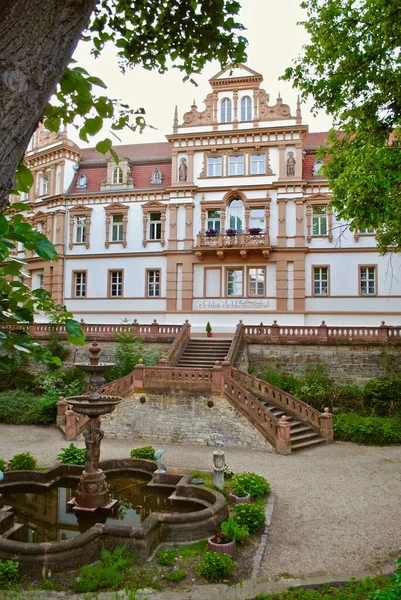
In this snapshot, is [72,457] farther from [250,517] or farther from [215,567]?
[215,567]

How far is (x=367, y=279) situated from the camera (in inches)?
1081

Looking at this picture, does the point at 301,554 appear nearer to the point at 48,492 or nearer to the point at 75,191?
the point at 48,492

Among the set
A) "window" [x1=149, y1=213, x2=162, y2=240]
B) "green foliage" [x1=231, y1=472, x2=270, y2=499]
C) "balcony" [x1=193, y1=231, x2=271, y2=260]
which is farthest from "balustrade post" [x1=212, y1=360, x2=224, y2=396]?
"window" [x1=149, y1=213, x2=162, y2=240]

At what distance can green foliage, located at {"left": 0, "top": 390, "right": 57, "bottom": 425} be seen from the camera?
20.3 m

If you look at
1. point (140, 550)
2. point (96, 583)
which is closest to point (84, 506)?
point (140, 550)

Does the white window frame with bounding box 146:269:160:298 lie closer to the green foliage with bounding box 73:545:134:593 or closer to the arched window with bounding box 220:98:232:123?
the arched window with bounding box 220:98:232:123

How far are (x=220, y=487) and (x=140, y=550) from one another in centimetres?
341

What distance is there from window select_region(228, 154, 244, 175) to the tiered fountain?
66.3 ft

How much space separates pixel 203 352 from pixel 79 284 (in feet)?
38.4

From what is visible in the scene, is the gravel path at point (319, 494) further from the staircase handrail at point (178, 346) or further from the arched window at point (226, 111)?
the arched window at point (226, 111)

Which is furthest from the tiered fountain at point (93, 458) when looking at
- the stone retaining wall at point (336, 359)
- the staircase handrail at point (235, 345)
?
the stone retaining wall at point (336, 359)

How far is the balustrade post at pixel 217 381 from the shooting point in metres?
18.5

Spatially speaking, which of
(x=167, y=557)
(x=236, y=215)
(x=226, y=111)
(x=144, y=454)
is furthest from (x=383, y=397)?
(x=226, y=111)

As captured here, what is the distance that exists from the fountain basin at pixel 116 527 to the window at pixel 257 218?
18.6 m
